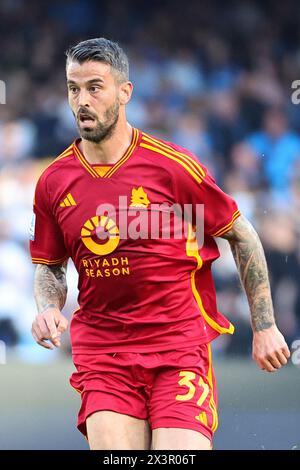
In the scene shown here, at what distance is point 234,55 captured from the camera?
36.9ft

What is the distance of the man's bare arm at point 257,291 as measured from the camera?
4887 mm

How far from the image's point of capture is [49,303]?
4.98 meters

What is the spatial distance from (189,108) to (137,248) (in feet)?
20.2

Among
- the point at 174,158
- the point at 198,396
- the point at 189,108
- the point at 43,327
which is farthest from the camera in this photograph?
the point at 189,108

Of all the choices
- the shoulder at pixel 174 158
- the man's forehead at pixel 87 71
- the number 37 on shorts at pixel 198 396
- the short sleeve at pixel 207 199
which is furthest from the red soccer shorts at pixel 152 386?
the man's forehead at pixel 87 71

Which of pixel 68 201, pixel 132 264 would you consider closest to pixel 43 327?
pixel 132 264

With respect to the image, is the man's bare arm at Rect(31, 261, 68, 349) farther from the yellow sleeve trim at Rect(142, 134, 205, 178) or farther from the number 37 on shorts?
the yellow sleeve trim at Rect(142, 134, 205, 178)

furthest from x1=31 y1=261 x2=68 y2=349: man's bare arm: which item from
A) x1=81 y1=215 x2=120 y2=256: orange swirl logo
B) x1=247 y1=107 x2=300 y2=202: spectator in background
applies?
x1=247 y1=107 x2=300 y2=202: spectator in background

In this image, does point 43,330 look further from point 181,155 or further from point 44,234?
point 181,155

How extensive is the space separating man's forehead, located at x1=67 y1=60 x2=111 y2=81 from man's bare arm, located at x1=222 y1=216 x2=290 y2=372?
93 centimetres

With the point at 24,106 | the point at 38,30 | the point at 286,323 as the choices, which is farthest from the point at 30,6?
the point at 286,323

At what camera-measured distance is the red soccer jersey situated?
477 centimetres

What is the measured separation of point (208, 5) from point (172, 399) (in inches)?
308
